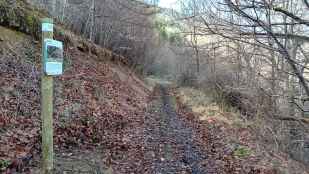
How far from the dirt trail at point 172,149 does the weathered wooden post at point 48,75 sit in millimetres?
3066

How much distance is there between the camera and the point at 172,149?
10383 mm

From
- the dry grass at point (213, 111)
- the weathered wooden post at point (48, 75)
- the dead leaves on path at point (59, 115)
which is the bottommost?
the dry grass at point (213, 111)

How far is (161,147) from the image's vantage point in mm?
10500

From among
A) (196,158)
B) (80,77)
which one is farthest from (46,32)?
(80,77)

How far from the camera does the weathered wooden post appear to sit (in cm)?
536

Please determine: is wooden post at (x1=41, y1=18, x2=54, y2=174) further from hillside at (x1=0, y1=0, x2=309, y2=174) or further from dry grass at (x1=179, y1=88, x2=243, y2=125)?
dry grass at (x1=179, y1=88, x2=243, y2=125)

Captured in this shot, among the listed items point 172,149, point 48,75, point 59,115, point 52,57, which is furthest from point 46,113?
point 172,149

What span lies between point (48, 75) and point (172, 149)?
571cm

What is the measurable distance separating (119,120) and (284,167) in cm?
603

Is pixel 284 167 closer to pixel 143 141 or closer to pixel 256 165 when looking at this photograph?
pixel 256 165

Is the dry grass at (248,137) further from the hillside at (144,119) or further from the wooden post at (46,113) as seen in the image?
the wooden post at (46,113)

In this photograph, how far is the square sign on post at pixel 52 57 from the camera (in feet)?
17.5

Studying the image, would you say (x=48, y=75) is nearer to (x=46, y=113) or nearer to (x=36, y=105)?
(x=46, y=113)

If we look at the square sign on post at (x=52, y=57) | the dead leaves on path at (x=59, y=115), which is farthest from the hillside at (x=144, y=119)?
the square sign on post at (x=52, y=57)
